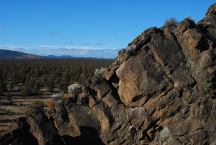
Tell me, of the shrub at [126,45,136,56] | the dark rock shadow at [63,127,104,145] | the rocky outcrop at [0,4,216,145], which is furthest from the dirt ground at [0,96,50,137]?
the shrub at [126,45,136,56]

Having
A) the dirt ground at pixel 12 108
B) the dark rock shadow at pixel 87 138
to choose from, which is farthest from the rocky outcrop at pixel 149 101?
the dirt ground at pixel 12 108

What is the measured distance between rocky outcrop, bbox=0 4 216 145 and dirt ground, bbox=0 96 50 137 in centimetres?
1296

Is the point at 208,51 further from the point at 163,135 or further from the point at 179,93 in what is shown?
the point at 163,135

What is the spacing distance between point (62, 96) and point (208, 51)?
857 cm

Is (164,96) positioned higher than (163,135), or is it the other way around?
(164,96)

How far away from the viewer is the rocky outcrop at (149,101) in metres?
22.5

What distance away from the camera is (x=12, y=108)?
47.0m

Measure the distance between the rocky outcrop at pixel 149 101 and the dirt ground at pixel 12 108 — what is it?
1296cm

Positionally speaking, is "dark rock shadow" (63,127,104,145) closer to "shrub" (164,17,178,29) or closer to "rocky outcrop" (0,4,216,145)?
"rocky outcrop" (0,4,216,145)

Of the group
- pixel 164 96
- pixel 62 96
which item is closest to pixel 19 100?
→ pixel 62 96

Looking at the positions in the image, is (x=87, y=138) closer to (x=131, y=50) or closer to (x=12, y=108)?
(x=131, y=50)

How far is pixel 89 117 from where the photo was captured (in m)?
24.2

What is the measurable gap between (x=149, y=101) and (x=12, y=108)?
87.8 ft

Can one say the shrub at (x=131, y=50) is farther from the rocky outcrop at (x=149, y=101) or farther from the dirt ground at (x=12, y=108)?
the dirt ground at (x=12, y=108)
